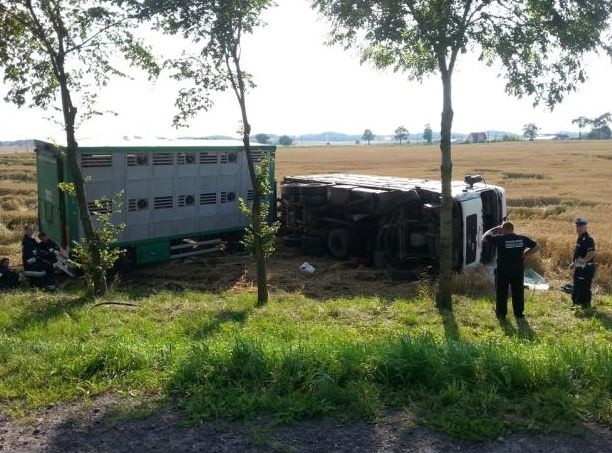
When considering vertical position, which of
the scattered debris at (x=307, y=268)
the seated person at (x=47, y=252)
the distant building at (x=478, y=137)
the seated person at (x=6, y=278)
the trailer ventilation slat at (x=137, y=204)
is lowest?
the scattered debris at (x=307, y=268)

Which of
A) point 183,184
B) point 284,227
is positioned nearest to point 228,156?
point 183,184

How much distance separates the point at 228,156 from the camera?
51.5ft

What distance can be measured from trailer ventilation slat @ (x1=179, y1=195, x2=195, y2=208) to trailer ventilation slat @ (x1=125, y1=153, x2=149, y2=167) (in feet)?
3.98

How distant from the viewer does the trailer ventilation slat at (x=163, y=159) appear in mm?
14065

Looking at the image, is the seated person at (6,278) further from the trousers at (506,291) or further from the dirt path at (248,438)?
the trousers at (506,291)

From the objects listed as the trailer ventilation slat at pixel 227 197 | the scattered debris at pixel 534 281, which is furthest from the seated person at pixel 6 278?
the scattered debris at pixel 534 281

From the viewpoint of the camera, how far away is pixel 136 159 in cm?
1367

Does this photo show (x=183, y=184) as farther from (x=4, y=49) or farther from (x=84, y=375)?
(x=84, y=375)

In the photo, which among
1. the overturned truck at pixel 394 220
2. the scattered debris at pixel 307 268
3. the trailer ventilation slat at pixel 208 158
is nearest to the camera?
the overturned truck at pixel 394 220

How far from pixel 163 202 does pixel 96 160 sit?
6.15 feet

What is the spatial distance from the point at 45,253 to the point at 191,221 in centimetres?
372

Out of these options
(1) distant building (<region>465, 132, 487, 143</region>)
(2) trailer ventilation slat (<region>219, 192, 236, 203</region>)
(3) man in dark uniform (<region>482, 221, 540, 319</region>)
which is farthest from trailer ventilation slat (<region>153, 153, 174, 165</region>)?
(1) distant building (<region>465, 132, 487, 143</region>)

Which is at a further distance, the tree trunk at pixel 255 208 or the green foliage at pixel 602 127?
the green foliage at pixel 602 127

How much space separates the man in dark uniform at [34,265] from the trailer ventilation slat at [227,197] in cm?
473
